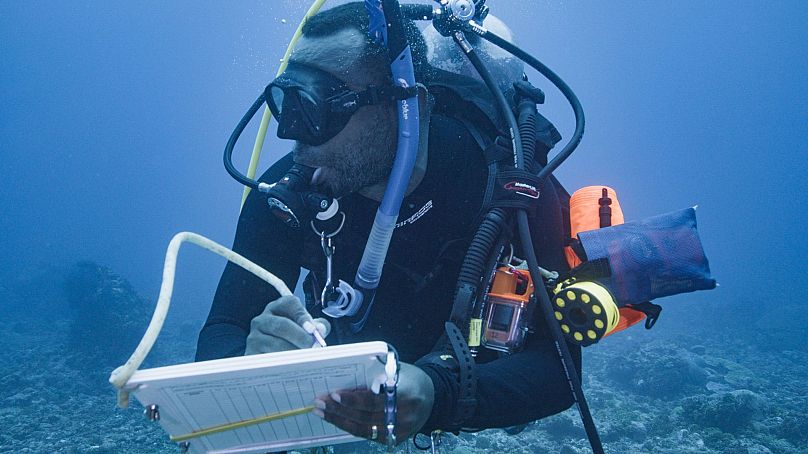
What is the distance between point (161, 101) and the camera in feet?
405

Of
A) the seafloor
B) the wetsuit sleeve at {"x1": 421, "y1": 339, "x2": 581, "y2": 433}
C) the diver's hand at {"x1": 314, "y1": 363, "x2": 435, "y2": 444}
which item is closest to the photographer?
the diver's hand at {"x1": 314, "y1": 363, "x2": 435, "y2": 444}

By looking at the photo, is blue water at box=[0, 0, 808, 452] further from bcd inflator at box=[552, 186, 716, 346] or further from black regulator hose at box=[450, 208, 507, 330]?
bcd inflator at box=[552, 186, 716, 346]

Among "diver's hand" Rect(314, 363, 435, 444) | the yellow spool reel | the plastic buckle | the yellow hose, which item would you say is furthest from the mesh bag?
the yellow hose

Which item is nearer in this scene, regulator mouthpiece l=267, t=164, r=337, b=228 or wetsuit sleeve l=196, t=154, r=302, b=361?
regulator mouthpiece l=267, t=164, r=337, b=228

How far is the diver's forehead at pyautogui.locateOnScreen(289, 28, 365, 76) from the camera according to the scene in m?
2.42

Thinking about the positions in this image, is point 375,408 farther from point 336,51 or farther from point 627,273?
point 336,51

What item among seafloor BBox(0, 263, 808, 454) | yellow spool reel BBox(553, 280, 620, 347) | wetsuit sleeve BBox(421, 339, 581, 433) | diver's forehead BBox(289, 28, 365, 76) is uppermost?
diver's forehead BBox(289, 28, 365, 76)

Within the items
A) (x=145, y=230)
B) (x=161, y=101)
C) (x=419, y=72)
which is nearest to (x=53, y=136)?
(x=161, y=101)

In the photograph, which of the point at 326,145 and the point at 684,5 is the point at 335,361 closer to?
the point at 326,145

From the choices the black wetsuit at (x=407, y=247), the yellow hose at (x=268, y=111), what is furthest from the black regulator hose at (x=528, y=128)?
the yellow hose at (x=268, y=111)

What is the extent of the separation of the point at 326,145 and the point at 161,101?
143 meters

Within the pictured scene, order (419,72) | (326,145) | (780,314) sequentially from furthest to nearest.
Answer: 1. (780,314)
2. (419,72)
3. (326,145)

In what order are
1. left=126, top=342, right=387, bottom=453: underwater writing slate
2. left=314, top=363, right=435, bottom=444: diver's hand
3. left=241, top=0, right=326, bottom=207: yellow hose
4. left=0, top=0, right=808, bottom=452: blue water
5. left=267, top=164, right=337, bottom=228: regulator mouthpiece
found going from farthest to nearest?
1. left=0, top=0, right=808, bottom=452: blue water
2. left=241, top=0, right=326, bottom=207: yellow hose
3. left=267, top=164, right=337, bottom=228: regulator mouthpiece
4. left=314, top=363, right=435, bottom=444: diver's hand
5. left=126, top=342, right=387, bottom=453: underwater writing slate

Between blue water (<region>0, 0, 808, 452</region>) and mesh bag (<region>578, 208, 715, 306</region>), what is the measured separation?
81.6m
